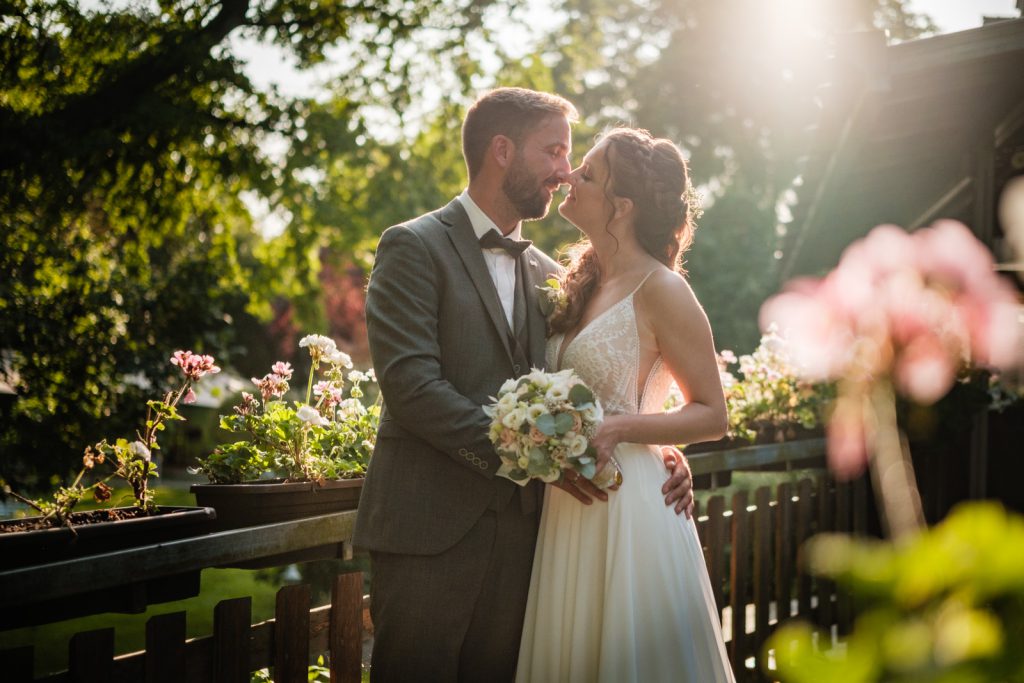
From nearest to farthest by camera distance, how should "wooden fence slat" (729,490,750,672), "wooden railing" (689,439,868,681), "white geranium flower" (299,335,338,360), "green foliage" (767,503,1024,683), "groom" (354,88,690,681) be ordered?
1. "green foliage" (767,503,1024,683)
2. "groom" (354,88,690,681)
3. "white geranium flower" (299,335,338,360)
4. "wooden railing" (689,439,868,681)
5. "wooden fence slat" (729,490,750,672)

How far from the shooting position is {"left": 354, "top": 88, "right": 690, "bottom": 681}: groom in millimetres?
2545

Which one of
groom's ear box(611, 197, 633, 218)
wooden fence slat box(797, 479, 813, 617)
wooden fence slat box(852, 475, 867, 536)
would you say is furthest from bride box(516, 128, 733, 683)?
wooden fence slat box(852, 475, 867, 536)

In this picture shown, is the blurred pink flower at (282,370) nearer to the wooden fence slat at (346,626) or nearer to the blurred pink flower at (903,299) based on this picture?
the wooden fence slat at (346,626)

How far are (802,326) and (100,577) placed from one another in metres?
2.03

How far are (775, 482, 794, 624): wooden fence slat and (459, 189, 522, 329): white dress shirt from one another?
108 inches

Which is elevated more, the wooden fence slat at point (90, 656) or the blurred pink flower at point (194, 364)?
the blurred pink flower at point (194, 364)

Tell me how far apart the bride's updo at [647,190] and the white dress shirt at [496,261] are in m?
0.21

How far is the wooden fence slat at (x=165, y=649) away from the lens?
2.23m

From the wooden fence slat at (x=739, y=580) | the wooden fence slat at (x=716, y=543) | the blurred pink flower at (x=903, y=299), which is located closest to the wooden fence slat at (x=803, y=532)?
the wooden fence slat at (x=739, y=580)

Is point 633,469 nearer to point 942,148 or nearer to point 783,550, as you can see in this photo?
point 783,550

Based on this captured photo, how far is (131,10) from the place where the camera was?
7.99m

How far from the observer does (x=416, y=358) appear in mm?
2543

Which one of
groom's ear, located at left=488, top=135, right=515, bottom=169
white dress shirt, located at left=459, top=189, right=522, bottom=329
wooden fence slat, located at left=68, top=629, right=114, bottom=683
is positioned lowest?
wooden fence slat, located at left=68, top=629, right=114, bottom=683

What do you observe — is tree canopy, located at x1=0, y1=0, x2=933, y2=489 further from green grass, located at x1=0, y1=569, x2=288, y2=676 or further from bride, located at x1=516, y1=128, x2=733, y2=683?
bride, located at x1=516, y1=128, x2=733, y2=683
